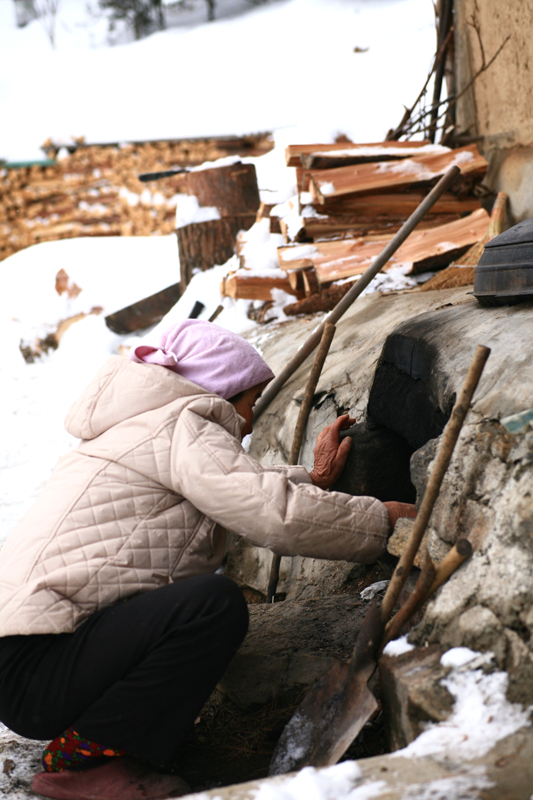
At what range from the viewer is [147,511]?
172cm

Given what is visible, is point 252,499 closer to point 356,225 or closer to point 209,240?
point 356,225

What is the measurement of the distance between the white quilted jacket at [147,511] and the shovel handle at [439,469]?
0.22m

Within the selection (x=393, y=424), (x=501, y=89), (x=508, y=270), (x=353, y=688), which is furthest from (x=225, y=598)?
(x=501, y=89)

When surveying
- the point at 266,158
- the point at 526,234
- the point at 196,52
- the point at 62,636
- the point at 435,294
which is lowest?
the point at 62,636

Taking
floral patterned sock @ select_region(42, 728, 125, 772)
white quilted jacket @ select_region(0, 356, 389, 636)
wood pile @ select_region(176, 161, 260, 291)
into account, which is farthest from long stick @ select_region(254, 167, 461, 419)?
wood pile @ select_region(176, 161, 260, 291)

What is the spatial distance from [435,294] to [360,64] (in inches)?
421

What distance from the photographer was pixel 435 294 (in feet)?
11.3

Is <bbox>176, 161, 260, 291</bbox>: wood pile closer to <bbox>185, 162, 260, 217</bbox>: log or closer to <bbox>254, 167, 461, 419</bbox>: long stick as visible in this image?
<bbox>185, 162, 260, 217</bbox>: log

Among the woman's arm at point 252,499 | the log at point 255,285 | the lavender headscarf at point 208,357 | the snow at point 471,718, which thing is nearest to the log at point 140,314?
the log at point 255,285

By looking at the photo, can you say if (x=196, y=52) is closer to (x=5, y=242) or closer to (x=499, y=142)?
(x=5, y=242)

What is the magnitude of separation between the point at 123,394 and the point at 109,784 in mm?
1032

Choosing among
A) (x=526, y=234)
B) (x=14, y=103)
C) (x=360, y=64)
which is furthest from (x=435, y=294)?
(x=14, y=103)

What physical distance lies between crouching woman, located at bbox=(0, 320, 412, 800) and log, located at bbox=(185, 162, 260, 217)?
176 inches

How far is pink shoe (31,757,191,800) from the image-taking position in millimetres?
1655
